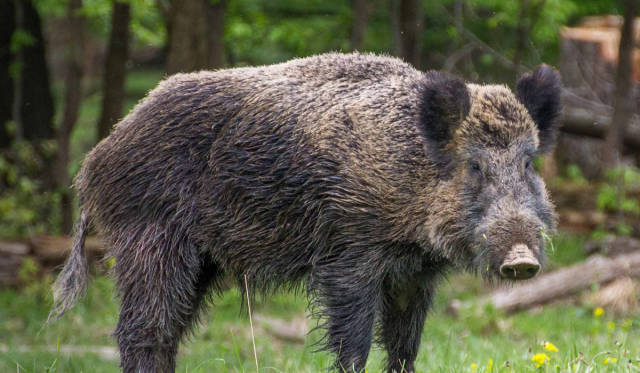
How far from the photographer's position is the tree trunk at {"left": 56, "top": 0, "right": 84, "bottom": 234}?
11648mm

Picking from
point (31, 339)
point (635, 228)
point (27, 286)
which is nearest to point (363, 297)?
point (31, 339)

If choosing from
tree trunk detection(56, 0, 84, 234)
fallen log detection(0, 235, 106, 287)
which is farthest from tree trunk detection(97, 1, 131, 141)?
fallen log detection(0, 235, 106, 287)

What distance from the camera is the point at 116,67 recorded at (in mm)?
11320

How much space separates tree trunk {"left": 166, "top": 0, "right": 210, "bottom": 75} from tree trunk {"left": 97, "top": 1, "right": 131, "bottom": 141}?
6.92ft

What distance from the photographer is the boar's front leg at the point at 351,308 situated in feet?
16.0

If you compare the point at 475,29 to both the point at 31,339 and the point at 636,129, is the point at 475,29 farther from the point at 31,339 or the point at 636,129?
the point at 31,339

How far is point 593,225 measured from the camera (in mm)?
12641

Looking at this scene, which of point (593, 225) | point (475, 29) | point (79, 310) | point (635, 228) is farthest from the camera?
point (475, 29)

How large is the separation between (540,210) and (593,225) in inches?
333

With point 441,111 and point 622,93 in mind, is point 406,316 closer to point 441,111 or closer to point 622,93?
point 441,111

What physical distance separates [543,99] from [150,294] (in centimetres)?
265

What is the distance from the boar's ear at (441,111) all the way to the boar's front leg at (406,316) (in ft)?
2.78

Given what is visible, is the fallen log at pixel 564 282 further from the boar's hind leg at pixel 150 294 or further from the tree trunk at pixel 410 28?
the boar's hind leg at pixel 150 294

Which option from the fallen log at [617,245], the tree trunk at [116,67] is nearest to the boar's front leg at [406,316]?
the fallen log at [617,245]
